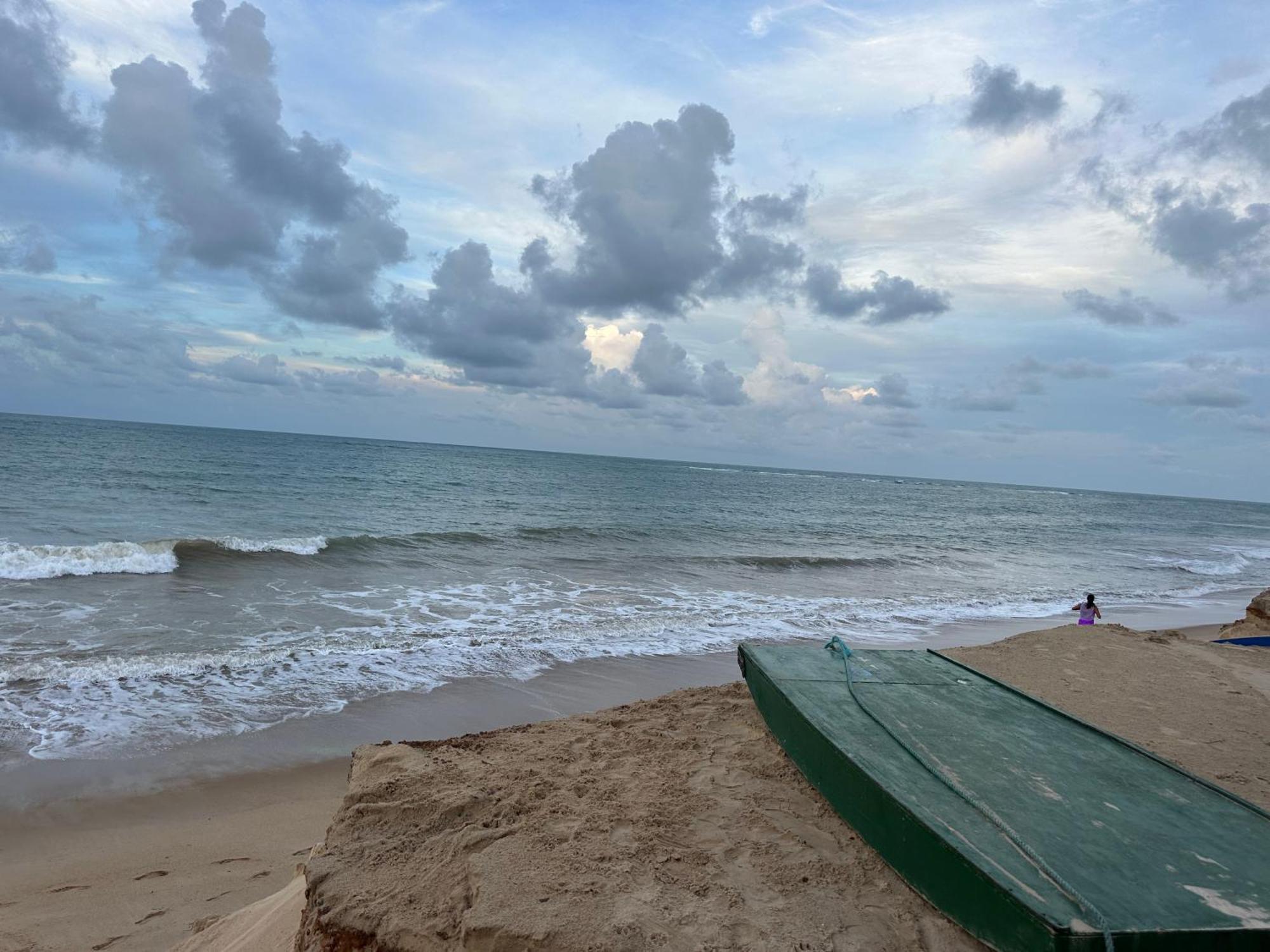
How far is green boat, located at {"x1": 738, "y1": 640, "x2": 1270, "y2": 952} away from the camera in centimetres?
224

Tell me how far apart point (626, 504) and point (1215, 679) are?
30053mm

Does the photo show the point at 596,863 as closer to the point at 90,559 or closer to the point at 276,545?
the point at 90,559

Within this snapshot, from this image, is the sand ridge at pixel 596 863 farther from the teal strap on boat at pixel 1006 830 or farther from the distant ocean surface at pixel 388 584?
the distant ocean surface at pixel 388 584

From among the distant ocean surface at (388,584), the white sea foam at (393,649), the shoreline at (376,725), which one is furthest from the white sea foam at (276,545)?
the shoreline at (376,725)

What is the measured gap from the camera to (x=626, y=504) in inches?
1430

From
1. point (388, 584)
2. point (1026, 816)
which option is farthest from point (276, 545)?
point (1026, 816)

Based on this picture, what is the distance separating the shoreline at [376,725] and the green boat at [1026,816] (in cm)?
356

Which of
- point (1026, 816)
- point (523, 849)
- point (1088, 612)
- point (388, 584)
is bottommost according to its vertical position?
point (388, 584)

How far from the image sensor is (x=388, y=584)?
534 inches

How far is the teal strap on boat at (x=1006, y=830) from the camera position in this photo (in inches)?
85.4

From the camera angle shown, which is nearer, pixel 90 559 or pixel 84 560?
pixel 84 560

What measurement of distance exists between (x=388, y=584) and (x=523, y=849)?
11600mm

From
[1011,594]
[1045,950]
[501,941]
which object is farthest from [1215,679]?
[1011,594]

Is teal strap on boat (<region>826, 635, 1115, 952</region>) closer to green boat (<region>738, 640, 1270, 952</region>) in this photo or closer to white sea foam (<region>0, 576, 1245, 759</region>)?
green boat (<region>738, 640, 1270, 952</region>)
